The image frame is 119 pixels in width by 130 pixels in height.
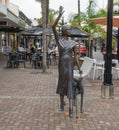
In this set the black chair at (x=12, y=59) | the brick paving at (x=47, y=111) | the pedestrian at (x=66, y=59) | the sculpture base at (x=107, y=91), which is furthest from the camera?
the black chair at (x=12, y=59)

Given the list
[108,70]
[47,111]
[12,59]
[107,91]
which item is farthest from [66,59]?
[12,59]

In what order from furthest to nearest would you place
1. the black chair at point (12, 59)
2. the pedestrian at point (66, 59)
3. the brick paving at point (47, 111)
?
1. the black chair at point (12, 59)
2. the pedestrian at point (66, 59)
3. the brick paving at point (47, 111)

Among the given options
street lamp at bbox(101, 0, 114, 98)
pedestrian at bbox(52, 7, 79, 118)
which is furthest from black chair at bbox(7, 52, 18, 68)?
pedestrian at bbox(52, 7, 79, 118)

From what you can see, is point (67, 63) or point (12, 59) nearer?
point (67, 63)

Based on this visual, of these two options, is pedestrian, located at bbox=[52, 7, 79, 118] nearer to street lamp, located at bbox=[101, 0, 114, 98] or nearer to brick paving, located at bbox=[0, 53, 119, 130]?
brick paving, located at bbox=[0, 53, 119, 130]

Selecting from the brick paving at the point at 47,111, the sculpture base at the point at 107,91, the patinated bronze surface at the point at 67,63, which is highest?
the patinated bronze surface at the point at 67,63

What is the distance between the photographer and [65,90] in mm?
8086

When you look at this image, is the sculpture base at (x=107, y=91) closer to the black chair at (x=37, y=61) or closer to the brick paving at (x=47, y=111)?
the brick paving at (x=47, y=111)

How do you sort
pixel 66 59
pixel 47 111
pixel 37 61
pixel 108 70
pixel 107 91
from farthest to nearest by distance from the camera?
1. pixel 37 61
2. pixel 108 70
3. pixel 107 91
4. pixel 47 111
5. pixel 66 59

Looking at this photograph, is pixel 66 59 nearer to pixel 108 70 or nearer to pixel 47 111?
pixel 47 111

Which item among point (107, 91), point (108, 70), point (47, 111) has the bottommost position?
point (47, 111)

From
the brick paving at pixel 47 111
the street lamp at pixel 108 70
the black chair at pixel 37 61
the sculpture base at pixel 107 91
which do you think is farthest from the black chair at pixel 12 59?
the sculpture base at pixel 107 91

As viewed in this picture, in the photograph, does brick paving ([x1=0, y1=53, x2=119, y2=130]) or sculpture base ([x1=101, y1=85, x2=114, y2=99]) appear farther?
sculpture base ([x1=101, y1=85, x2=114, y2=99])

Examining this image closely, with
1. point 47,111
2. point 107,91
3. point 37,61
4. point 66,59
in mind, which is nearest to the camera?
point 66,59
